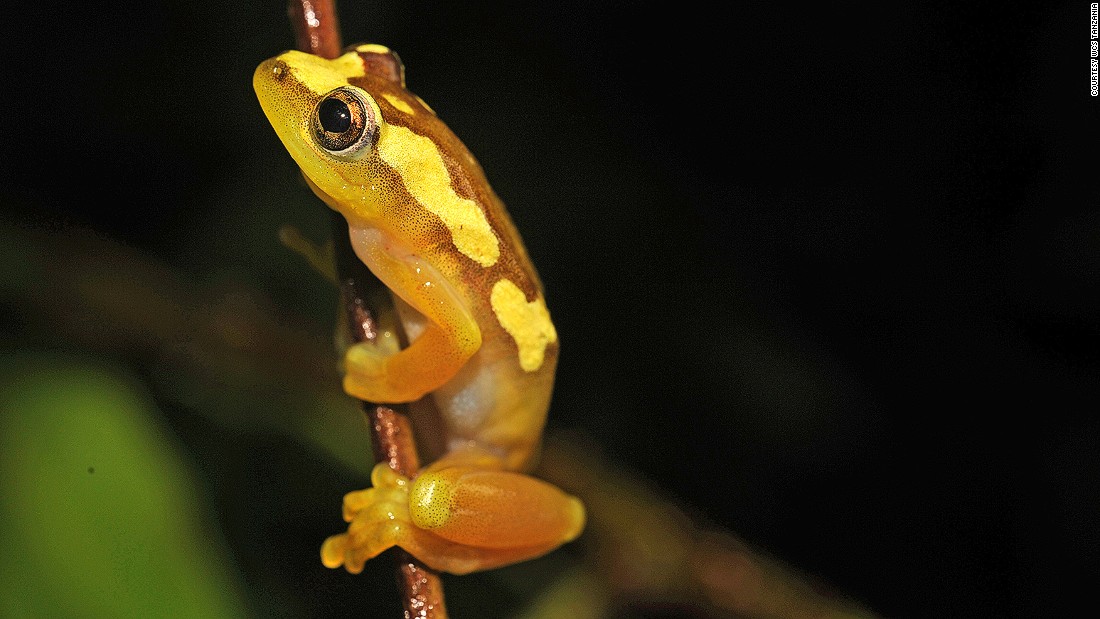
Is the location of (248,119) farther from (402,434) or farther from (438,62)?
(402,434)

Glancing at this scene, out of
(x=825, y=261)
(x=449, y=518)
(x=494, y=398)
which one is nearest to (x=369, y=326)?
(x=494, y=398)

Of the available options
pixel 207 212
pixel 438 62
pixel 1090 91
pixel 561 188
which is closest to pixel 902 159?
pixel 1090 91

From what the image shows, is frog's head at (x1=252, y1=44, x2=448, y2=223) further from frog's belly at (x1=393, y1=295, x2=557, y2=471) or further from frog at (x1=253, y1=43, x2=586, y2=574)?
frog's belly at (x1=393, y1=295, x2=557, y2=471)

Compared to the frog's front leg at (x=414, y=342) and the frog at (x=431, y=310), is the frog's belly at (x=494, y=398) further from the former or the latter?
the frog's front leg at (x=414, y=342)

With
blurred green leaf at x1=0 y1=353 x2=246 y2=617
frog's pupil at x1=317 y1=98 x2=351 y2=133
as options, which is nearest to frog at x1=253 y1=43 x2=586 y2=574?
frog's pupil at x1=317 y1=98 x2=351 y2=133

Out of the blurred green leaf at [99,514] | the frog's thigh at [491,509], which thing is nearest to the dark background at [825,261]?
the blurred green leaf at [99,514]
